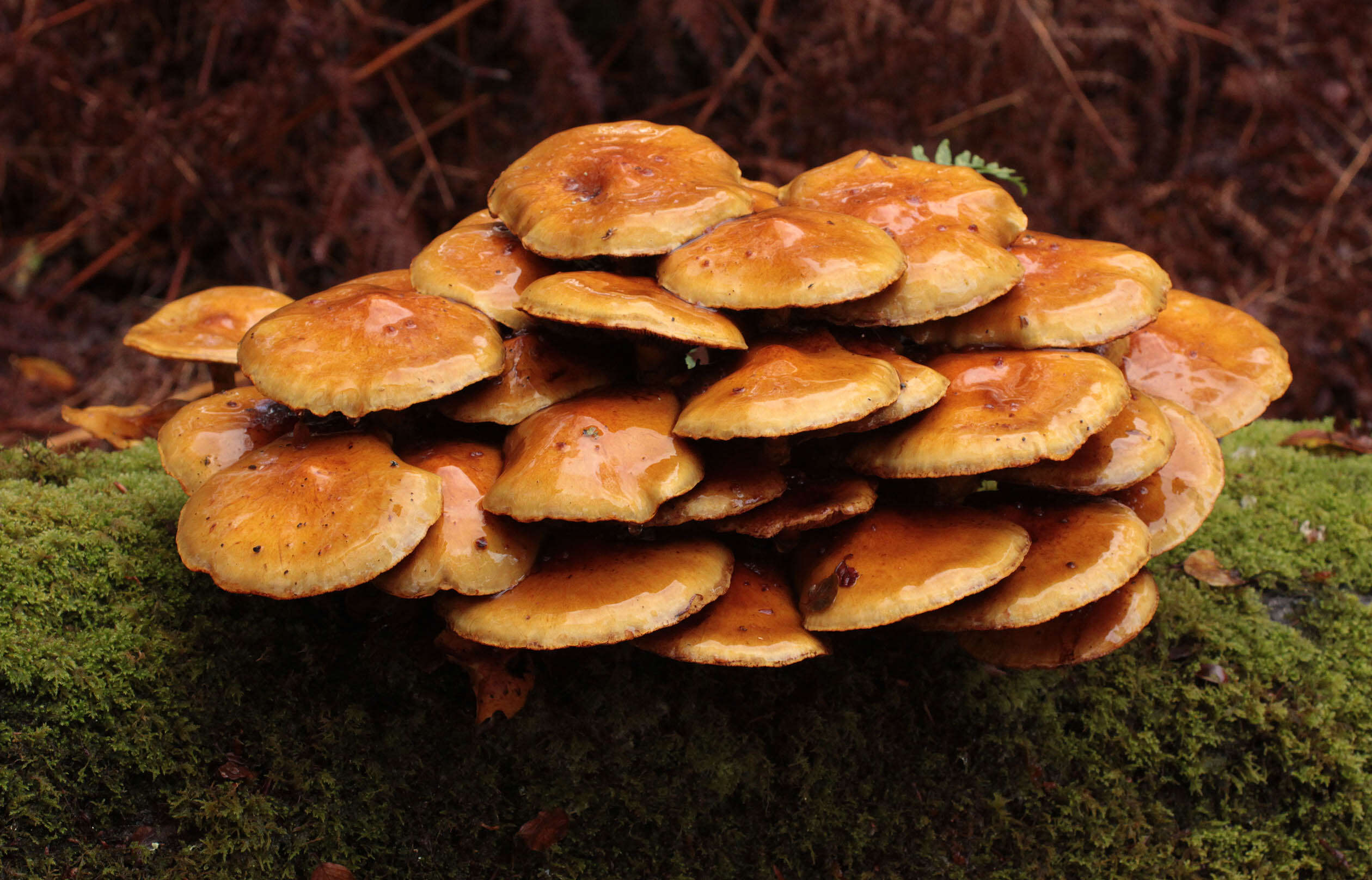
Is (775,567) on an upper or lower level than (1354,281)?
upper

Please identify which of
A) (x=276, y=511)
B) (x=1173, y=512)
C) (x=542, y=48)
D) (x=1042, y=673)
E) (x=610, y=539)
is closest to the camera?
(x=276, y=511)

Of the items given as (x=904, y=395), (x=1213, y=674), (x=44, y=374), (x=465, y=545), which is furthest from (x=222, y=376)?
(x=44, y=374)

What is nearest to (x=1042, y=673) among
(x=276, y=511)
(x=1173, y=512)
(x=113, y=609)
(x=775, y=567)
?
(x=1173, y=512)

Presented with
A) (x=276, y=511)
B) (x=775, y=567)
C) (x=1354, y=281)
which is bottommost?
(x=1354, y=281)

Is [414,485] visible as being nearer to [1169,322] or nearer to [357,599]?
[357,599]

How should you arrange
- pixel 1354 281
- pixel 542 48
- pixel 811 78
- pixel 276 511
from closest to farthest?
pixel 276 511, pixel 542 48, pixel 811 78, pixel 1354 281

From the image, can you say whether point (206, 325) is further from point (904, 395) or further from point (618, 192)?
point (904, 395)

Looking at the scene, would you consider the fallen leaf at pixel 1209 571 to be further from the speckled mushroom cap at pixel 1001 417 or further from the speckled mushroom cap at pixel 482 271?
the speckled mushroom cap at pixel 482 271

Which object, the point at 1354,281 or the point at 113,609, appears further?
the point at 1354,281
